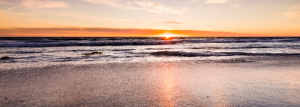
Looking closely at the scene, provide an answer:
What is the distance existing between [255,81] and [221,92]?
1744mm

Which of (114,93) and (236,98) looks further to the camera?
(114,93)

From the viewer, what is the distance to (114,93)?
4172 millimetres

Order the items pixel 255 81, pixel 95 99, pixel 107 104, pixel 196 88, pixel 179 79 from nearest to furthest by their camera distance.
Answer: pixel 107 104 → pixel 95 99 → pixel 196 88 → pixel 255 81 → pixel 179 79

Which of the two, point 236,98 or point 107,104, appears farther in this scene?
point 236,98

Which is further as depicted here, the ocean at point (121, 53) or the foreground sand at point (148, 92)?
the ocean at point (121, 53)

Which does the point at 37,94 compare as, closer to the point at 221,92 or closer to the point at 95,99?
Result: the point at 95,99

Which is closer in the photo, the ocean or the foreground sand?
the foreground sand

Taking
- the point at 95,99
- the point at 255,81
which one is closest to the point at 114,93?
the point at 95,99

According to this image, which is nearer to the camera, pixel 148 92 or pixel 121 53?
pixel 148 92

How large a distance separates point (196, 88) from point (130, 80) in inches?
78.1

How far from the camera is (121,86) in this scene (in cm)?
480

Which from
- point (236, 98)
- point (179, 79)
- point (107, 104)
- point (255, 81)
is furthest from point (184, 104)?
point (255, 81)

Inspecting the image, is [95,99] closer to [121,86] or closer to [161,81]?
[121,86]

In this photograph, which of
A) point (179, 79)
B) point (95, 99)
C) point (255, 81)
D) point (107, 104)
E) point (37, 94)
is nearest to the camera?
point (107, 104)
